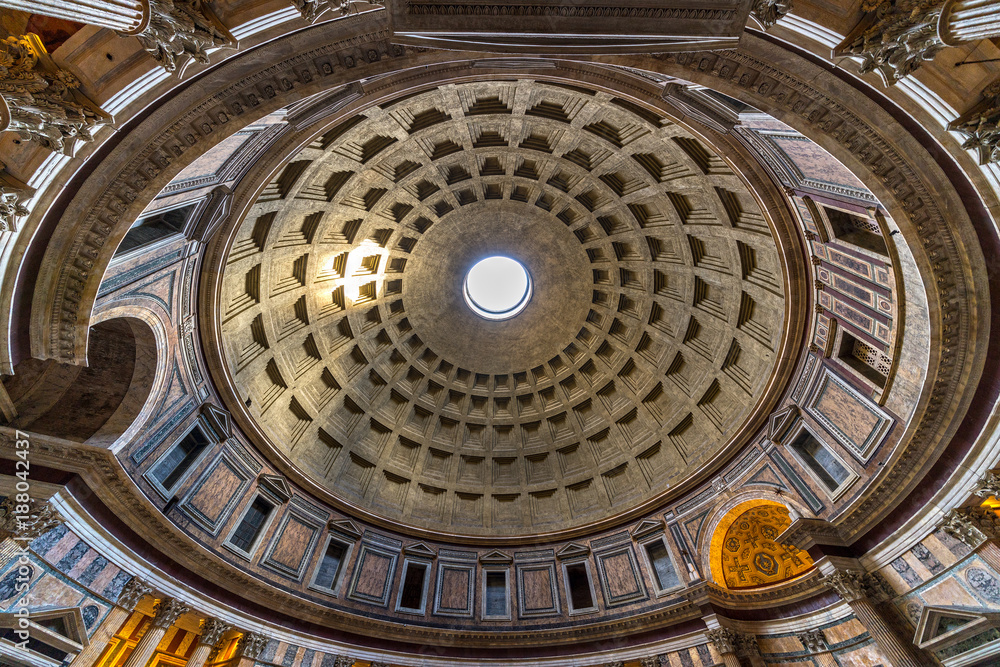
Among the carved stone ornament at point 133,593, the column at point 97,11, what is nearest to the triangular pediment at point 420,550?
the carved stone ornament at point 133,593

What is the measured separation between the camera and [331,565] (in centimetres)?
2122

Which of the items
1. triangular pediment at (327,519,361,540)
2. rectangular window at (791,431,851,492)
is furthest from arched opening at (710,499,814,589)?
triangular pediment at (327,519,361,540)

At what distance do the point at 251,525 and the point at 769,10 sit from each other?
22.4 metres

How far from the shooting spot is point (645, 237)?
2389 centimetres

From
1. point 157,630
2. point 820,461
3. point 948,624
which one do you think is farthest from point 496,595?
point 948,624

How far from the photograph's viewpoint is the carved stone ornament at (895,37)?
657cm

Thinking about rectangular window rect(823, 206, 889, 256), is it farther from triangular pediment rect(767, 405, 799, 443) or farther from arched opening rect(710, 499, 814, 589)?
arched opening rect(710, 499, 814, 589)

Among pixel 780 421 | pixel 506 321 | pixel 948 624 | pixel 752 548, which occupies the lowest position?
pixel 948 624

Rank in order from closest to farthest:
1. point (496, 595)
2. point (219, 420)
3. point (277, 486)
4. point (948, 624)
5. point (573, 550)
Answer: point (948, 624) → point (219, 420) → point (277, 486) → point (496, 595) → point (573, 550)

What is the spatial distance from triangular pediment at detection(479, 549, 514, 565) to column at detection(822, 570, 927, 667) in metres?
13.4

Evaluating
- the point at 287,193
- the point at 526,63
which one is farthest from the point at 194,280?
the point at 526,63

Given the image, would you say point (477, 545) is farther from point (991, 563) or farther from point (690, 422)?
point (991, 563)

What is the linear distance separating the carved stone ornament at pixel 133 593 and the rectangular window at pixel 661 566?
1835cm

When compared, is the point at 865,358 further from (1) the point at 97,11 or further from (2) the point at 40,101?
(2) the point at 40,101
